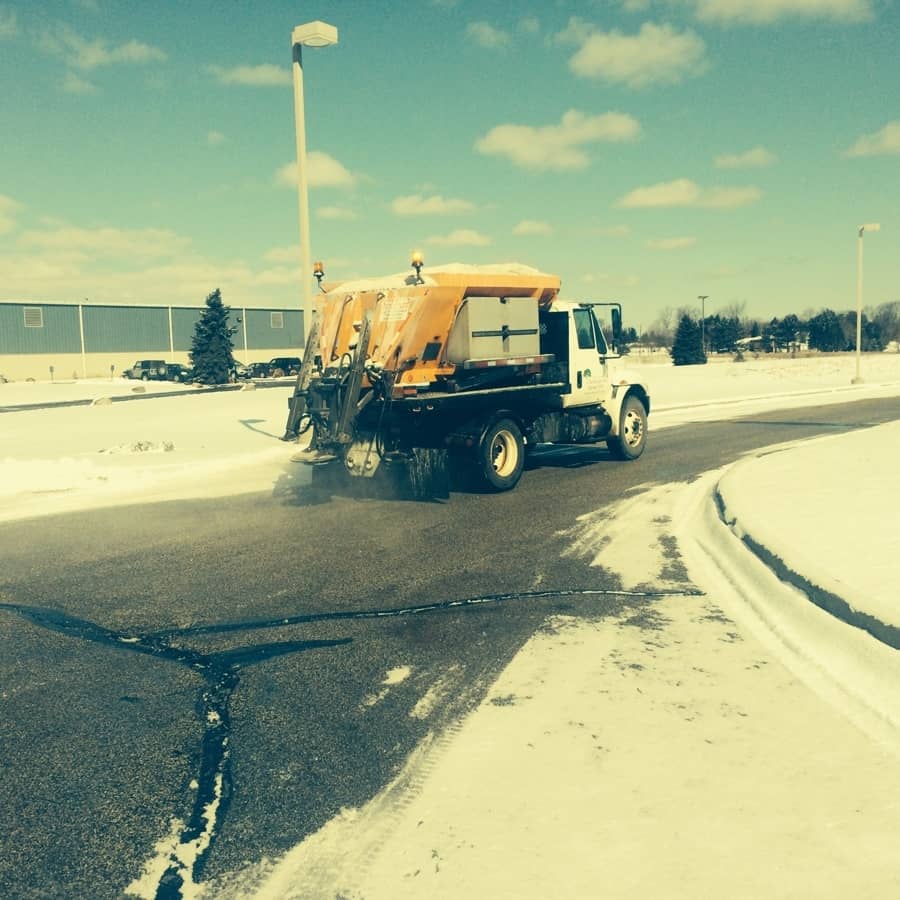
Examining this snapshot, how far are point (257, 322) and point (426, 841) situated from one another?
7883 cm

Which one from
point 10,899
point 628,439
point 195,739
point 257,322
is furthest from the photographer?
point 257,322

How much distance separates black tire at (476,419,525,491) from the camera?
12.0 meters

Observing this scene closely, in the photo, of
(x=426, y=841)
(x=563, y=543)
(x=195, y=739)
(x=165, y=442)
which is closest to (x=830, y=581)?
(x=563, y=543)

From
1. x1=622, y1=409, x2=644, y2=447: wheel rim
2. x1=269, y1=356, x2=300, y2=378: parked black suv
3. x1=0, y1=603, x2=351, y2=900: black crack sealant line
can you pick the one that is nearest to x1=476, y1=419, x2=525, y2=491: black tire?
x1=622, y1=409, x2=644, y2=447: wheel rim

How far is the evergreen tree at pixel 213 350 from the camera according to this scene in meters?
53.0

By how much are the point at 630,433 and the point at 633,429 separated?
0.48 ft

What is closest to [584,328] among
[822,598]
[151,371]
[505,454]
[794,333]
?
[505,454]

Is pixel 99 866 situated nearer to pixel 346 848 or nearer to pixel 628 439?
pixel 346 848

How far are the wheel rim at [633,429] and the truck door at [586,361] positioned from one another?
2.63 ft

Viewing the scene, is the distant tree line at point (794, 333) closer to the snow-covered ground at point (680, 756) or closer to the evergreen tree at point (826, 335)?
the evergreen tree at point (826, 335)

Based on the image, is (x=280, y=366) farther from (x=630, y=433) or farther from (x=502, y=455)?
(x=502, y=455)

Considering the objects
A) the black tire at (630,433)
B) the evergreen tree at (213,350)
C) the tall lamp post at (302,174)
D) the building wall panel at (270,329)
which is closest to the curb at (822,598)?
the black tire at (630,433)

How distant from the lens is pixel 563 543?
885 centimetres

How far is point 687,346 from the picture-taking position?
79.9 m
